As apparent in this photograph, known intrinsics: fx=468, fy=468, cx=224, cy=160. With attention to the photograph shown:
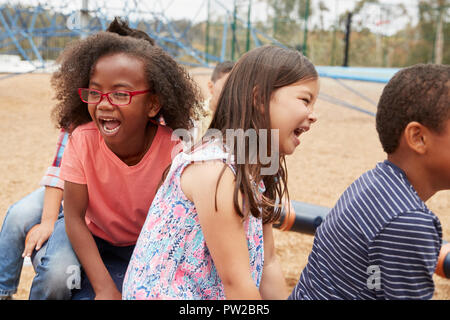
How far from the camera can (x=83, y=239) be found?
1.61 m

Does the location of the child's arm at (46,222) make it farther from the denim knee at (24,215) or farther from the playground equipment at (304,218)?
the playground equipment at (304,218)

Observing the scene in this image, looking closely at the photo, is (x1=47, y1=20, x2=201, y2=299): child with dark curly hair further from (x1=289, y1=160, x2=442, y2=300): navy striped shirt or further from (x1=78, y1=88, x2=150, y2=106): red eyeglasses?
(x1=289, y1=160, x2=442, y2=300): navy striped shirt

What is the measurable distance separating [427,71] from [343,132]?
7402 millimetres

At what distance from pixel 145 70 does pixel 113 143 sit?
0.27m

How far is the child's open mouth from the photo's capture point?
158 cm

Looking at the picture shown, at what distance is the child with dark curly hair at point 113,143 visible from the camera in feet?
5.18

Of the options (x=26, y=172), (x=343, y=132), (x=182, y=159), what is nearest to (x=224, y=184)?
(x=182, y=159)

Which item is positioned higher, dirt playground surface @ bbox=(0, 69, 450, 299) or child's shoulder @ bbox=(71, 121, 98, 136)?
child's shoulder @ bbox=(71, 121, 98, 136)

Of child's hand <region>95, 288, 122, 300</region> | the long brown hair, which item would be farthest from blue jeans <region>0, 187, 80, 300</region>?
the long brown hair

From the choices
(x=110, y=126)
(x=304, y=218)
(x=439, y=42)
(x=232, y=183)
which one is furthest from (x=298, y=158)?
(x=439, y=42)

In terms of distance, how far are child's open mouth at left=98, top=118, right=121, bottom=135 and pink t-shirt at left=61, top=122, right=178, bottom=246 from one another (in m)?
0.08

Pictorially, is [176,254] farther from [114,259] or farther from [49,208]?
[49,208]

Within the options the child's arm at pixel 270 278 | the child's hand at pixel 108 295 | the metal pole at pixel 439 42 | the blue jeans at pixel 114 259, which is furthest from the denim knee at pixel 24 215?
the metal pole at pixel 439 42

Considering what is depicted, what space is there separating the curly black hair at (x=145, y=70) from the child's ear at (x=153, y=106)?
18mm
